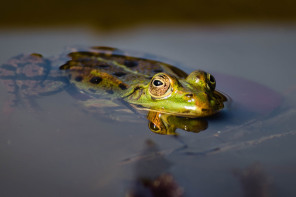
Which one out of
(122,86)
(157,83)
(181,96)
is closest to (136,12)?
(122,86)

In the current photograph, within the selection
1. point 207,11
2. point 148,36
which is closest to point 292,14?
point 207,11

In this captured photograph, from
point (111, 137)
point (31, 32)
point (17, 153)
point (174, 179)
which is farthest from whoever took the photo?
point (31, 32)

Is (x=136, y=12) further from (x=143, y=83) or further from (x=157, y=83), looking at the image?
(x=157, y=83)

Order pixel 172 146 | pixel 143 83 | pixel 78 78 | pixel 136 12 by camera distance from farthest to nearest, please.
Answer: pixel 136 12
pixel 78 78
pixel 143 83
pixel 172 146

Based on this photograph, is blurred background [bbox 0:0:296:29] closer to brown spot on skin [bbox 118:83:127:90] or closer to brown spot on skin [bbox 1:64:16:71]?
brown spot on skin [bbox 1:64:16:71]

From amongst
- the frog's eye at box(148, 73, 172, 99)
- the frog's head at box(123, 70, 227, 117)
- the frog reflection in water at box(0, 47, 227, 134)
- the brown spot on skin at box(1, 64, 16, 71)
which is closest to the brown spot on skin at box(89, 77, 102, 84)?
the frog reflection in water at box(0, 47, 227, 134)

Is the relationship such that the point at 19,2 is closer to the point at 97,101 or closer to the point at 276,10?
the point at 97,101
